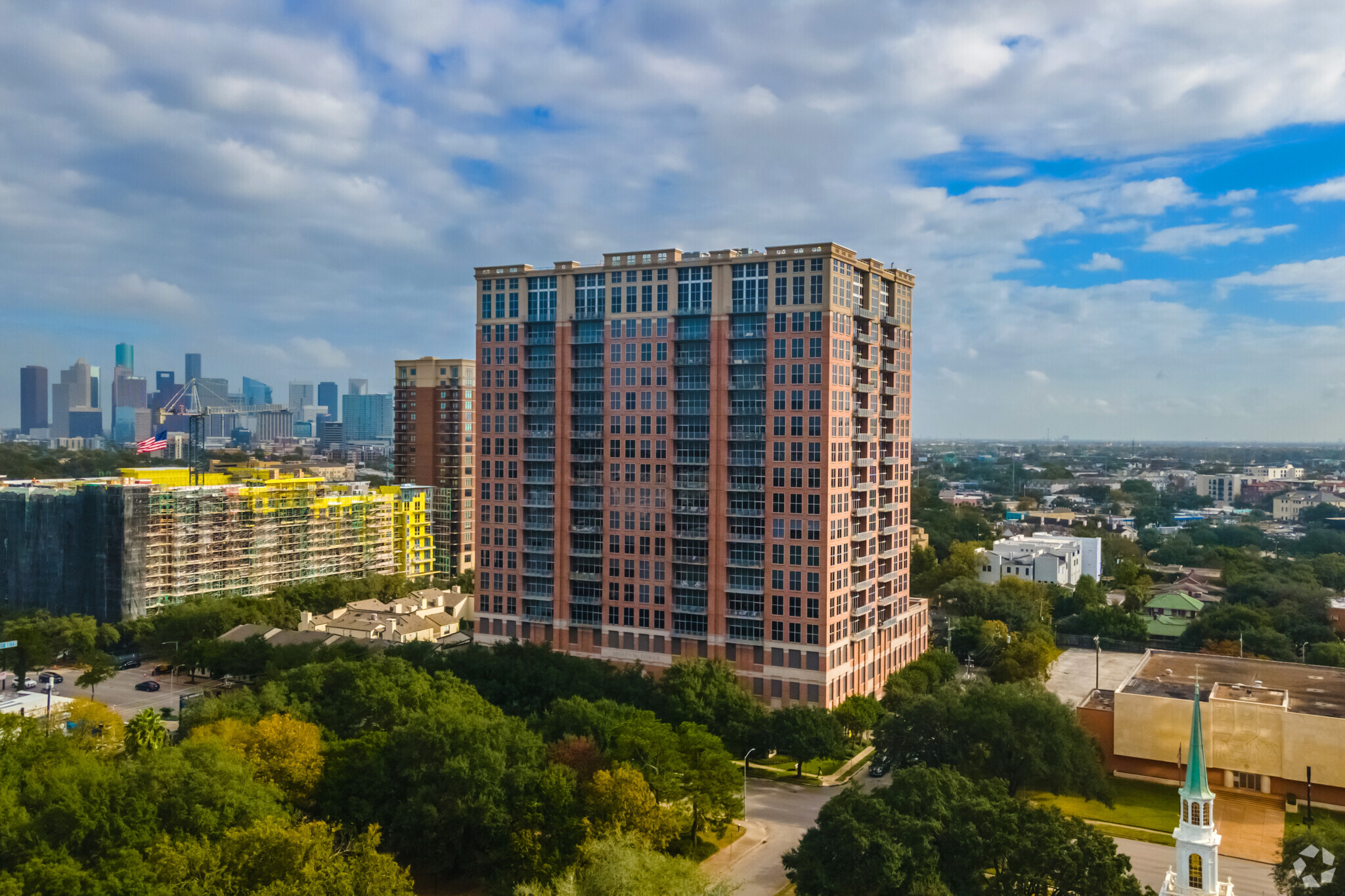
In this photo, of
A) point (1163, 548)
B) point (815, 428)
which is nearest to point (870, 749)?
point (815, 428)

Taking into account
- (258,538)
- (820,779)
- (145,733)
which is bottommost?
(820,779)

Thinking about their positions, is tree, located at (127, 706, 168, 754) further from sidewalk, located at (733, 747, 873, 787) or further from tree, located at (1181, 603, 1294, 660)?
tree, located at (1181, 603, 1294, 660)

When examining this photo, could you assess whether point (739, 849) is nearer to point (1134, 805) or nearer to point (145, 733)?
point (1134, 805)

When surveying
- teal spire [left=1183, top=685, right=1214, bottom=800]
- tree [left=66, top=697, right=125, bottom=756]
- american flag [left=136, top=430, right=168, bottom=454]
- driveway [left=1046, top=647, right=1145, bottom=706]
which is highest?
american flag [left=136, top=430, right=168, bottom=454]

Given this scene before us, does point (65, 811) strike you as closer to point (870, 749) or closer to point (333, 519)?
point (870, 749)

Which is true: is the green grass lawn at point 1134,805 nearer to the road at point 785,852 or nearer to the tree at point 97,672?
the road at point 785,852

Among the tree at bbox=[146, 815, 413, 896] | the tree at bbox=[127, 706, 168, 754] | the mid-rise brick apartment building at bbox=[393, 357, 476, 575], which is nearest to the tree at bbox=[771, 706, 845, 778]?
the tree at bbox=[146, 815, 413, 896]

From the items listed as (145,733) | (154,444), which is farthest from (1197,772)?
(154,444)

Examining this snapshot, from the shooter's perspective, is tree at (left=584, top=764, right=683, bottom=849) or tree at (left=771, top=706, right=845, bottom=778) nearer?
tree at (left=584, top=764, right=683, bottom=849)
